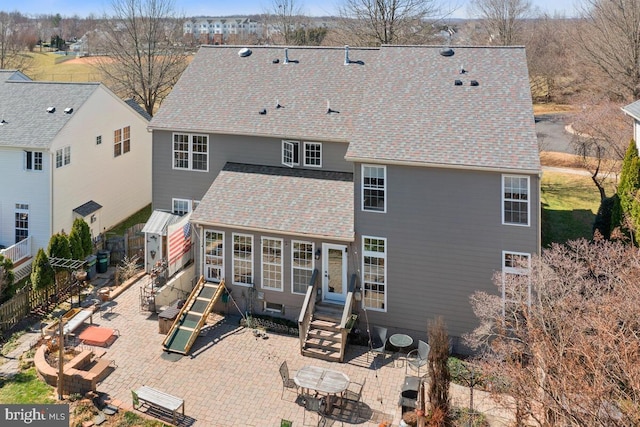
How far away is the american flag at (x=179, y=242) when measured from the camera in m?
20.1

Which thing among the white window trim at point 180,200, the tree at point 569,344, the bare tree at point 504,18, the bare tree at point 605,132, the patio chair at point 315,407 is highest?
the bare tree at point 504,18

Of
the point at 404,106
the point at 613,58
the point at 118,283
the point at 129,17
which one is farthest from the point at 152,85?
the point at 613,58

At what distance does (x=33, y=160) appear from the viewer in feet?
78.7

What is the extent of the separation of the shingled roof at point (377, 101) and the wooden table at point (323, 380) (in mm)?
7039

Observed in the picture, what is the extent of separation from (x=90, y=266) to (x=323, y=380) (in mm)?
13175

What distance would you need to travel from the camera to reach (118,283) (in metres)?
22.2

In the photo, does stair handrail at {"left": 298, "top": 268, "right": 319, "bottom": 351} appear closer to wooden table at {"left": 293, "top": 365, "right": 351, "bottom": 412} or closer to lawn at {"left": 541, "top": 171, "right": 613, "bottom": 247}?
wooden table at {"left": 293, "top": 365, "right": 351, "bottom": 412}

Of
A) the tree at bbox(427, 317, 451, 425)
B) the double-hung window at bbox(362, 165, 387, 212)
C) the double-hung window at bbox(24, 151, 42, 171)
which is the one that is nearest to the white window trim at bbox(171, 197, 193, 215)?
the double-hung window at bbox(24, 151, 42, 171)

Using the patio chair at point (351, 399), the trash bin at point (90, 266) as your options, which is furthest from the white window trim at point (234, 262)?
the trash bin at point (90, 266)

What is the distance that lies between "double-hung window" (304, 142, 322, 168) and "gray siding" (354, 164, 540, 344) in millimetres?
3647

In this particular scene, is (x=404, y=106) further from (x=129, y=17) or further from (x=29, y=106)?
(x=129, y=17)

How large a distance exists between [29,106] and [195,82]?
29.3ft

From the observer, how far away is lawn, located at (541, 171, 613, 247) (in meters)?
25.8

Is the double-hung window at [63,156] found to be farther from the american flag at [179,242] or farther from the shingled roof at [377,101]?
the american flag at [179,242]
